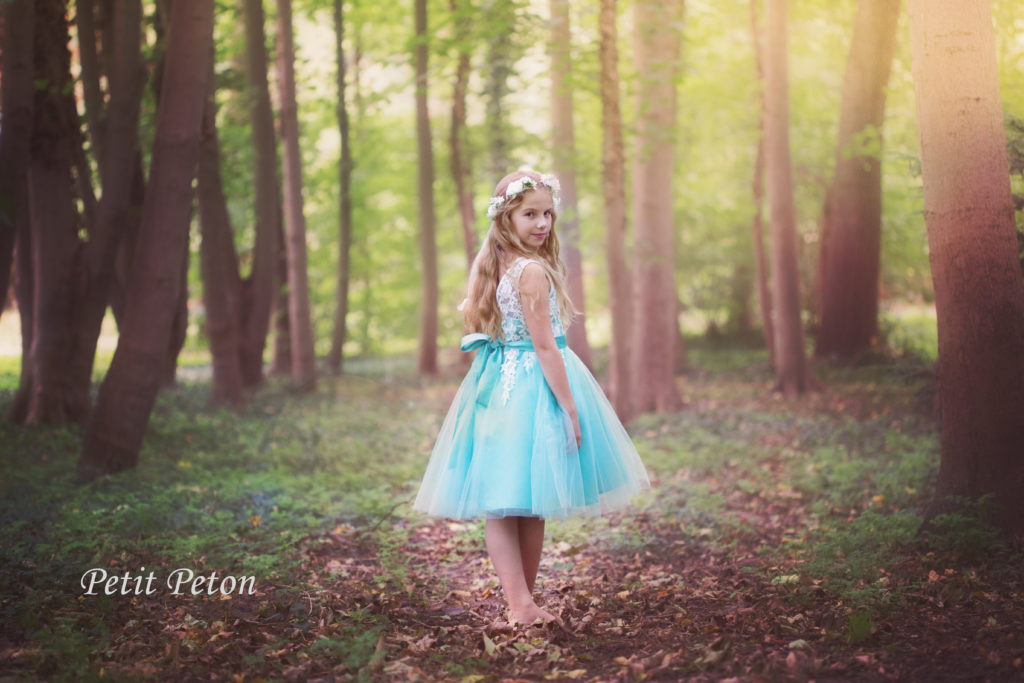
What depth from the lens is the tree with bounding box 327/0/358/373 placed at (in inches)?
661

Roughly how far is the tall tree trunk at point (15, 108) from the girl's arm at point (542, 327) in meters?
4.93

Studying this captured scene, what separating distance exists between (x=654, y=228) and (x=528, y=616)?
8.44m

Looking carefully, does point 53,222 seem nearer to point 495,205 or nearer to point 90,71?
point 90,71

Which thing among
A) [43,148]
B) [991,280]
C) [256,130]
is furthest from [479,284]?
[256,130]

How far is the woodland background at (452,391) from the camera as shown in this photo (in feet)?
13.4

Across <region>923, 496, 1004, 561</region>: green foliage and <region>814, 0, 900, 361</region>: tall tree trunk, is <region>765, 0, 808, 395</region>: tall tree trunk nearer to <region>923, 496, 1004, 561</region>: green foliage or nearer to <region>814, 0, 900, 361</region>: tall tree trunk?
<region>814, 0, 900, 361</region>: tall tree trunk

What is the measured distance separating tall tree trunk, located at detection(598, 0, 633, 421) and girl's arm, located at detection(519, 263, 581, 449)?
6.35 m

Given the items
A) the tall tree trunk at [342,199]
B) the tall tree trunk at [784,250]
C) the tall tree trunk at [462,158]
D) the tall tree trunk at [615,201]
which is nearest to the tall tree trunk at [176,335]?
the tall tree trunk at [342,199]

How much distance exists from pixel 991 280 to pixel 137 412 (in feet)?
22.0

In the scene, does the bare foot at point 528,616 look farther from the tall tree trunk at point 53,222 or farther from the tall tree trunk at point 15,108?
the tall tree trunk at point 53,222

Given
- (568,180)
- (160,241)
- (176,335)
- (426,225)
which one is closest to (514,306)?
(160,241)

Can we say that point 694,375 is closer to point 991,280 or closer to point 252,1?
point 252,1

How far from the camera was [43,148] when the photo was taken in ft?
28.1

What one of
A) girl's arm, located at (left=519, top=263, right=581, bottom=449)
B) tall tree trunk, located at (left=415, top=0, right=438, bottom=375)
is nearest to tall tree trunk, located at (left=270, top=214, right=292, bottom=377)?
tall tree trunk, located at (left=415, top=0, right=438, bottom=375)
